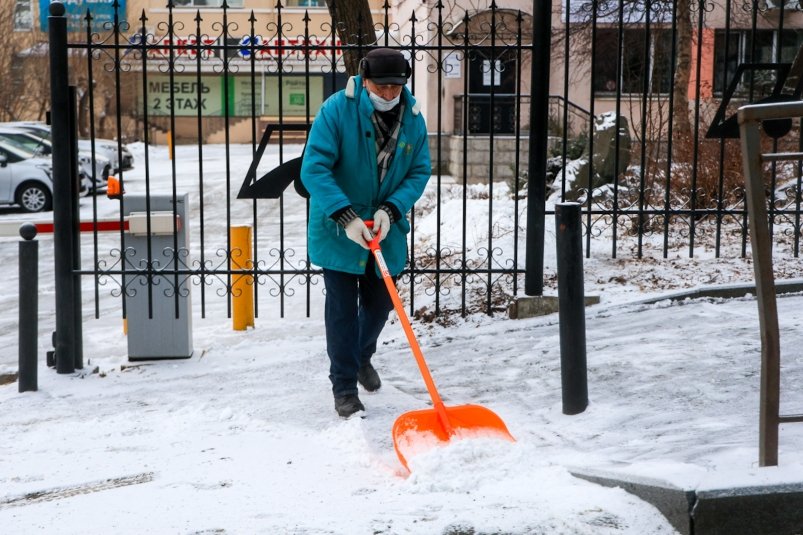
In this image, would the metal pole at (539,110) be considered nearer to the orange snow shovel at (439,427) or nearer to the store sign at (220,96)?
the orange snow shovel at (439,427)

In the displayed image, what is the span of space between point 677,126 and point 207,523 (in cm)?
896

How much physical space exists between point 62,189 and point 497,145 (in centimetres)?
1492

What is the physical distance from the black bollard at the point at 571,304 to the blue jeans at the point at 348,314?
37.6 inches

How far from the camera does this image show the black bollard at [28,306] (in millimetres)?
5891

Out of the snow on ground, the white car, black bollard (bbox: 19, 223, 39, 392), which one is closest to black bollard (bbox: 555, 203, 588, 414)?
the snow on ground

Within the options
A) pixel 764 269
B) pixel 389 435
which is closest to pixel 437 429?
pixel 389 435

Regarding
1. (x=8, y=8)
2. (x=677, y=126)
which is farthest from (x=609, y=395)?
(x=8, y=8)

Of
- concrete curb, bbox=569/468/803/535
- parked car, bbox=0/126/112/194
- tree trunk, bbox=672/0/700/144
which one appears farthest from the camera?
parked car, bbox=0/126/112/194

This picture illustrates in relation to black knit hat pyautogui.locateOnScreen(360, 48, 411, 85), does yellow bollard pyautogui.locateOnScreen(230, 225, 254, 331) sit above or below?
below

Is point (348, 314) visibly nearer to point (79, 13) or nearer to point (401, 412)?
point (401, 412)

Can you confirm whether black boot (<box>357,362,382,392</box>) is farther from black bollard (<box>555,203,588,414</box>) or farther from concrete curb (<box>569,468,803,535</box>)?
concrete curb (<box>569,468,803,535</box>)

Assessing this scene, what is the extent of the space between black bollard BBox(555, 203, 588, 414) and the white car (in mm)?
15721

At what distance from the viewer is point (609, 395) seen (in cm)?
512

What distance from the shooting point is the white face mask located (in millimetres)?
4895
